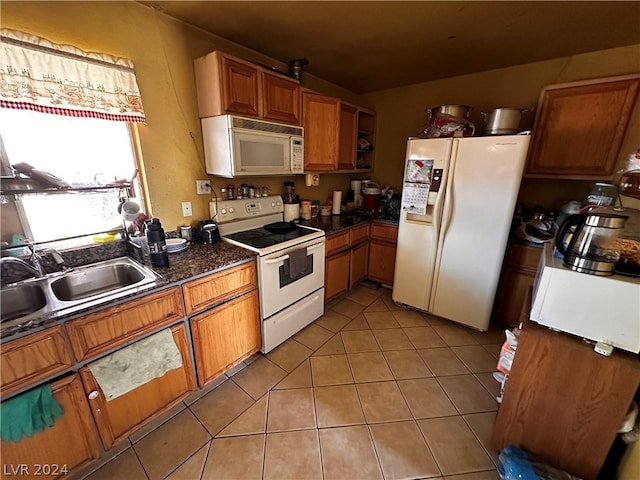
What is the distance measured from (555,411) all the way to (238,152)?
2.25m

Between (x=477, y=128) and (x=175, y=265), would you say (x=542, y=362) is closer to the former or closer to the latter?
(x=175, y=265)

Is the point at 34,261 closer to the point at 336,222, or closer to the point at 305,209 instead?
the point at 305,209

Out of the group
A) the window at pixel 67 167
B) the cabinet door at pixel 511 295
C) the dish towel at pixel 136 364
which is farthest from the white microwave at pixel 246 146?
the cabinet door at pixel 511 295

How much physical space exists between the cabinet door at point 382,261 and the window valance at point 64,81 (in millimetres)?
2427

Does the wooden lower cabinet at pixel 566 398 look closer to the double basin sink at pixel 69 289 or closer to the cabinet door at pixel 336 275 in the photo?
the cabinet door at pixel 336 275

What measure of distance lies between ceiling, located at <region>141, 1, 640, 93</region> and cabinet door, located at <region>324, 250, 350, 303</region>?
1.80m

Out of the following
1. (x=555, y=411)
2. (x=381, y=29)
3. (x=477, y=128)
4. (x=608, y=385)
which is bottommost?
(x=555, y=411)

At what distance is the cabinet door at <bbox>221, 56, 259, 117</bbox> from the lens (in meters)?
1.70

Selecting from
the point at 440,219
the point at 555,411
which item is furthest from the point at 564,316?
the point at 440,219

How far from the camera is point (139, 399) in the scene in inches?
52.7

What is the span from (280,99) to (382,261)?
6.49 feet

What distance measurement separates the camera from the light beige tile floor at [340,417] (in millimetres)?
1295

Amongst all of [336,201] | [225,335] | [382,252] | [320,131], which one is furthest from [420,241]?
[225,335]

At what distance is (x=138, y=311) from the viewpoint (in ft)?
4.14
